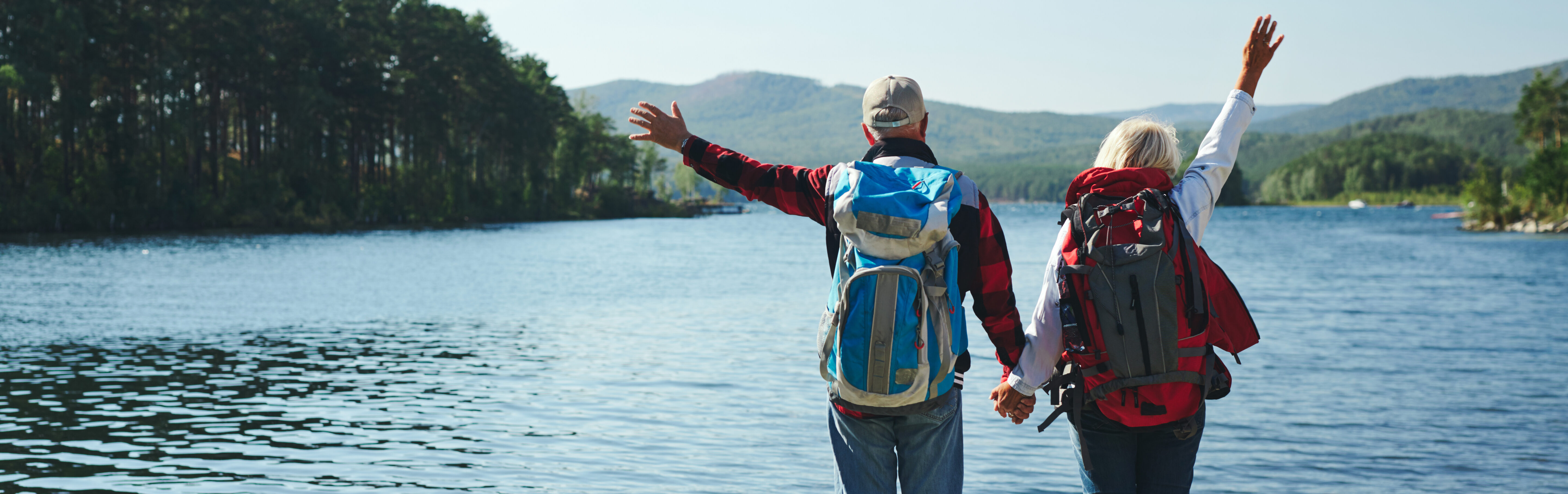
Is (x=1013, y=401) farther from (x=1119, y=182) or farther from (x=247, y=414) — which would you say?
(x=247, y=414)

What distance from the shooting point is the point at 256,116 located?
228ft

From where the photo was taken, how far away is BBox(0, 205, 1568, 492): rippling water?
850 cm

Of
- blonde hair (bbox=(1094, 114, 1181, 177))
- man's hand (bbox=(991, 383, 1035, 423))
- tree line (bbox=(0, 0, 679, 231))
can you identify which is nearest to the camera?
blonde hair (bbox=(1094, 114, 1181, 177))

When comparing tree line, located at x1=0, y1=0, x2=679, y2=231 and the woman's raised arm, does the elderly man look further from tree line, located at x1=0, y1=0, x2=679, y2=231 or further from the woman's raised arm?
tree line, located at x1=0, y1=0, x2=679, y2=231

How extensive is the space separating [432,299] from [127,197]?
39443mm

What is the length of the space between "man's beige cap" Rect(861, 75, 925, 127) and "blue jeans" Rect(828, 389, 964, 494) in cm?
92

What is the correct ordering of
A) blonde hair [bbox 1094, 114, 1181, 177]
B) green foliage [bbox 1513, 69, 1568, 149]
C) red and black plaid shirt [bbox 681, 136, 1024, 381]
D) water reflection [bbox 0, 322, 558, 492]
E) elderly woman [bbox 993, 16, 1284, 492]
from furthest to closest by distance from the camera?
green foliage [bbox 1513, 69, 1568, 149] < water reflection [bbox 0, 322, 558, 492] < blonde hair [bbox 1094, 114, 1181, 177] < red and black plaid shirt [bbox 681, 136, 1024, 381] < elderly woman [bbox 993, 16, 1284, 492]

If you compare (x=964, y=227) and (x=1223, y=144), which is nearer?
(x=964, y=227)

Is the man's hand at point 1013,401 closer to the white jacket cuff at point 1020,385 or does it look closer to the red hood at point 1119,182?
the white jacket cuff at point 1020,385

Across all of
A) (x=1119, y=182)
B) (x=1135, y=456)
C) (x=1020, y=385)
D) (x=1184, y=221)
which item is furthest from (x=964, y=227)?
(x=1135, y=456)

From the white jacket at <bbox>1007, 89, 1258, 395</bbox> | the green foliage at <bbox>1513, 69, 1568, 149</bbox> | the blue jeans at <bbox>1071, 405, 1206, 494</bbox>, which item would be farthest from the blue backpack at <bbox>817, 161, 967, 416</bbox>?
the green foliage at <bbox>1513, 69, 1568, 149</bbox>

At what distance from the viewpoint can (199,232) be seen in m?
55.8

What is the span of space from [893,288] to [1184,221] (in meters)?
1.03

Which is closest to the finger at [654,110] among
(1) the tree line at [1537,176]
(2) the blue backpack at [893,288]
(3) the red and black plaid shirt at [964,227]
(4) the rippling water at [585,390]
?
(3) the red and black plaid shirt at [964,227]
